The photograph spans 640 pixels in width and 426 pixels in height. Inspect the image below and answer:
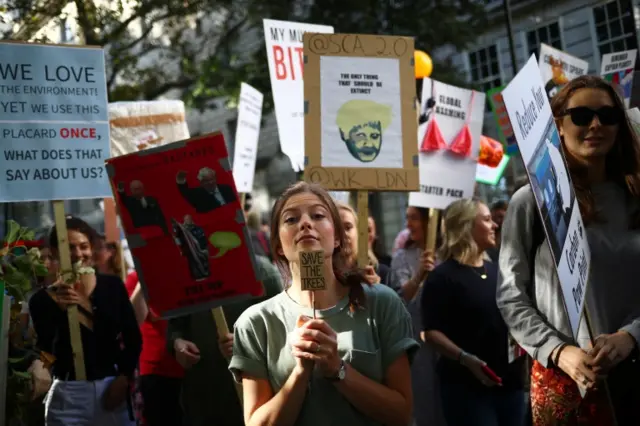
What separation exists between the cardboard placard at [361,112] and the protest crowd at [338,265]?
1 cm

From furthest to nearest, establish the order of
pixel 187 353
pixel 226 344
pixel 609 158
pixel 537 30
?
pixel 537 30, pixel 187 353, pixel 226 344, pixel 609 158

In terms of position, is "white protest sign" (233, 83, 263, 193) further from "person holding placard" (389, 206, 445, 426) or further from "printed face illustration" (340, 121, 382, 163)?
"printed face illustration" (340, 121, 382, 163)

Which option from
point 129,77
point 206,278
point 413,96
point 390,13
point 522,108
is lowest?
point 206,278

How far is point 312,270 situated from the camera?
329 centimetres

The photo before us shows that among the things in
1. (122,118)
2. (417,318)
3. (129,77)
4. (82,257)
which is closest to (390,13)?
(129,77)

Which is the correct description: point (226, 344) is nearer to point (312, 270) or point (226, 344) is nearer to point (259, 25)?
point (312, 270)

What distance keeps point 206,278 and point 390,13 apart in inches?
632

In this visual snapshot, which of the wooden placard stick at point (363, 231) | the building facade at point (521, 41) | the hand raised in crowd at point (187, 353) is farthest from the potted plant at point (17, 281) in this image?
the building facade at point (521, 41)

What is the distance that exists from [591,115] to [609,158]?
0.79 ft

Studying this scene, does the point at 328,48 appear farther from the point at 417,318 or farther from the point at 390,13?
the point at 390,13

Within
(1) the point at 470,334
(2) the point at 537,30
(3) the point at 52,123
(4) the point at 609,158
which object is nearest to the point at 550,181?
(4) the point at 609,158

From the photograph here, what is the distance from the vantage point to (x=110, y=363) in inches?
225

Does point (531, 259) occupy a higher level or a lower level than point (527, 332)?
higher

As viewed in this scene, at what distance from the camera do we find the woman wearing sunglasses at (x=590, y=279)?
3.57 metres
